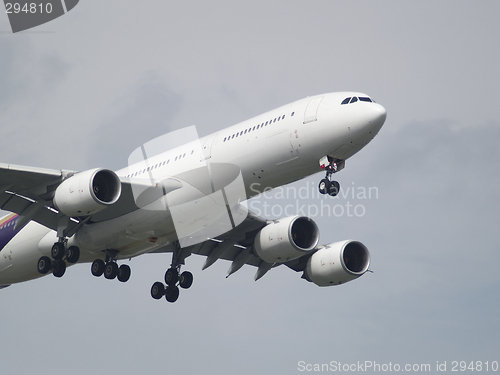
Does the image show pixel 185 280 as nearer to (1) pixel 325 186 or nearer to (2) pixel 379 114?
(1) pixel 325 186

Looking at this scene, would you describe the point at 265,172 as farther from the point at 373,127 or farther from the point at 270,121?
the point at 373,127

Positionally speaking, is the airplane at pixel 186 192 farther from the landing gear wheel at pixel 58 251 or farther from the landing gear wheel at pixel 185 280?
the landing gear wheel at pixel 185 280

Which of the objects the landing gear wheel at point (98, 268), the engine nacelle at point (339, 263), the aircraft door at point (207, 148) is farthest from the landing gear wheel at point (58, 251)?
the engine nacelle at point (339, 263)

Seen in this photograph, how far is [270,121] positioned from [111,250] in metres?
9.51

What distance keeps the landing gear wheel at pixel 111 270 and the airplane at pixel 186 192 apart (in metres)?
0.05

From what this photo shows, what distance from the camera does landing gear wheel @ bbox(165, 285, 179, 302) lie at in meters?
39.0

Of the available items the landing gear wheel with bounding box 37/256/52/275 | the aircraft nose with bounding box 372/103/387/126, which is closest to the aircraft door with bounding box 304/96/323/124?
the aircraft nose with bounding box 372/103/387/126

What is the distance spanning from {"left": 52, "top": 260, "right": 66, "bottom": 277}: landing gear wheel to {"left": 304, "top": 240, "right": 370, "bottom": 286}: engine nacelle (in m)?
12.3

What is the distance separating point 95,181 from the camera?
106 ft

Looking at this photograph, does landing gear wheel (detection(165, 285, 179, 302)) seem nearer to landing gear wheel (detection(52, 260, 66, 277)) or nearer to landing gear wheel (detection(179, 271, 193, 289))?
landing gear wheel (detection(179, 271, 193, 289))

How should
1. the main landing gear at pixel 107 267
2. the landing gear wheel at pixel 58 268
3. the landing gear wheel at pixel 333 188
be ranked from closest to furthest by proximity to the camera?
the landing gear wheel at pixel 333 188
the landing gear wheel at pixel 58 268
the main landing gear at pixel 107 267

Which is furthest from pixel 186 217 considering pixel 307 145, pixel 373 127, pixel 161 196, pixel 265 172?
pixel 373 127

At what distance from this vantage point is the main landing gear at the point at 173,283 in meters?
39.0

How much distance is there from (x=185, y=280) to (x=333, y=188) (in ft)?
34.3
